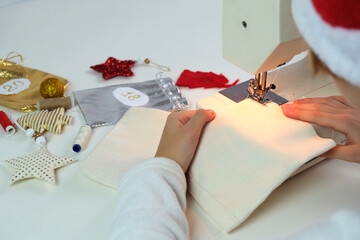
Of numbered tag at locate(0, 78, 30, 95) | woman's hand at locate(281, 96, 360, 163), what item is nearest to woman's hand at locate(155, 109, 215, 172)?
woman's hand at locate(281, 96, 360, 163)

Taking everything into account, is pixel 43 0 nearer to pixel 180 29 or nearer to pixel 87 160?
pixel 180 29

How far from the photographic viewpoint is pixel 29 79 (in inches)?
57.2

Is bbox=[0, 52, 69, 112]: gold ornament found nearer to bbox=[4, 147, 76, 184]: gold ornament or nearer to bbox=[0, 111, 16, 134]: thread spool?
bbox=[0, 111, 16, 134]: thread spool

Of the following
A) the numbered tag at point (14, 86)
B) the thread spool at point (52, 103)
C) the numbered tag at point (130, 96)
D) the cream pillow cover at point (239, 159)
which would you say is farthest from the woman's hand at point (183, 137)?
the numbered tag at point (14, 86)

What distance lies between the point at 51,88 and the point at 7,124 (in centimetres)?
18

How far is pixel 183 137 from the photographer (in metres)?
0.97

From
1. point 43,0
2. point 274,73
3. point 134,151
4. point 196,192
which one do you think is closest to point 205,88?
point 274,73

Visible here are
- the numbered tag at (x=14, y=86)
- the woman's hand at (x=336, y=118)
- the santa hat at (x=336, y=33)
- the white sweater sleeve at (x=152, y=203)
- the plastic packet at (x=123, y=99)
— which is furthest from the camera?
the numbered tag at (x=14, y=86)

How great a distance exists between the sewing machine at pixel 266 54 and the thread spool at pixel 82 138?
34cm

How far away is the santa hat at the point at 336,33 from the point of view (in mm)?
511

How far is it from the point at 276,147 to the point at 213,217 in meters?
0.20

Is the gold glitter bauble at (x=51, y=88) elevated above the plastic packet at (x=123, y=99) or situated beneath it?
→ elevated above

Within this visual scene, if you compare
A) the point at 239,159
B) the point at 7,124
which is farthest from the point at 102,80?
the point at 239,159

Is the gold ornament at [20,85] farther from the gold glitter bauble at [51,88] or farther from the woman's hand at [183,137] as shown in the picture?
the woman's hand at [183,137]
